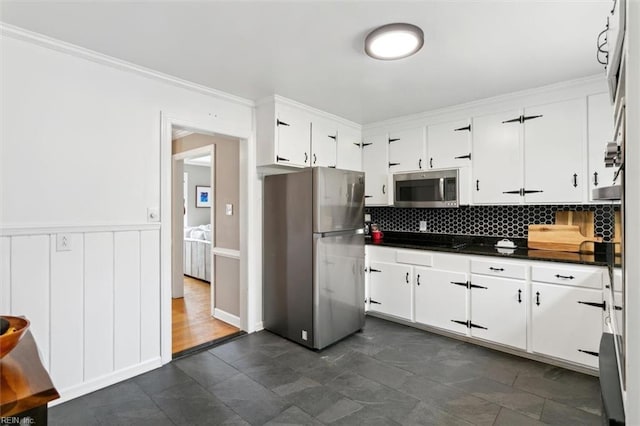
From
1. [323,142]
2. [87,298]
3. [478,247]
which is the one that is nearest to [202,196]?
[323,142]

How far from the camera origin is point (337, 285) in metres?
3.17

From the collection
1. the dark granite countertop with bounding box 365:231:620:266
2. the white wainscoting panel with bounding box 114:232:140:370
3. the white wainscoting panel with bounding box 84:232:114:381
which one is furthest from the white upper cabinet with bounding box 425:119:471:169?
the white wainscoting panel with bounding box 84:232:114:381

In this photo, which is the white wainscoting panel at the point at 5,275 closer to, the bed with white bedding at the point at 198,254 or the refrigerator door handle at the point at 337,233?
the refrigerator door handle at the point at 337,233

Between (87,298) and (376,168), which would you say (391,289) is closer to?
(376,168)

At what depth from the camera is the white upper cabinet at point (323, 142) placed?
3617 millimetres

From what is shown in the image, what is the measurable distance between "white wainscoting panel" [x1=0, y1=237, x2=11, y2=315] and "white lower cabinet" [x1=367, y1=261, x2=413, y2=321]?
3.06m

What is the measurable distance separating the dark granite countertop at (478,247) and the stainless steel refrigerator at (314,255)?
64 cm

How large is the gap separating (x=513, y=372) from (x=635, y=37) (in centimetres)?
266

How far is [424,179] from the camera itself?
3650 mm

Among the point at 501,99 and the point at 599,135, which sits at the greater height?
the point at 501,99

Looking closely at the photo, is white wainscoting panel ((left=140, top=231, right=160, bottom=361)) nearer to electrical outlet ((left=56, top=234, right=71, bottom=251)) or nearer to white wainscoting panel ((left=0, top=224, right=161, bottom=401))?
white wainscoting panel ((left=0, top=224, right=161, bottom=401))

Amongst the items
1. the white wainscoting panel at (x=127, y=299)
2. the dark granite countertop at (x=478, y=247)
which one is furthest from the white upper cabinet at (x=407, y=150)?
the white wainscoting panel at (x=127, y=299)

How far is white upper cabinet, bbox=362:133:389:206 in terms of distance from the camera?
4055 millimetres

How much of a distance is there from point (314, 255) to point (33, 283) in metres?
1.97
